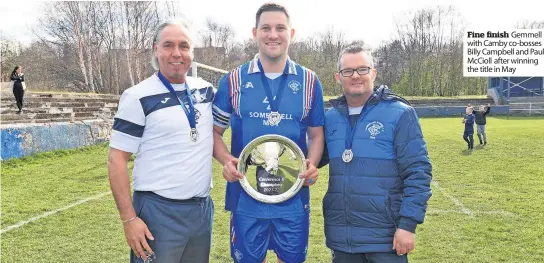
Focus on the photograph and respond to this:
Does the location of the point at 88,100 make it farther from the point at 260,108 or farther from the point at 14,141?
Answer: the point at 260,108

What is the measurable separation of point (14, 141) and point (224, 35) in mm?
39956

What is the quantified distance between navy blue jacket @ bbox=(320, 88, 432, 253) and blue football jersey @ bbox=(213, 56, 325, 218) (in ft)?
0.82

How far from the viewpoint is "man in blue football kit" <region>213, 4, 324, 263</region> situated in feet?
9.21

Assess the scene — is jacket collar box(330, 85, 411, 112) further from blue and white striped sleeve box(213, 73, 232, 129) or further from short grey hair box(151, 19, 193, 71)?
short grey hair box(151, 19, 193, 71)

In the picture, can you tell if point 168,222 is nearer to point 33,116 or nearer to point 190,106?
point 190,106

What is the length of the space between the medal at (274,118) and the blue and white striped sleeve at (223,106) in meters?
0.29

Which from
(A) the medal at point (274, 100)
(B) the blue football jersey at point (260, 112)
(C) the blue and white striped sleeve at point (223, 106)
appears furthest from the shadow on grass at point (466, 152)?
(C) the blue and white striped sleeve at point (223, 106)

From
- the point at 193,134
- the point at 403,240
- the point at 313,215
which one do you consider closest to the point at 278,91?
the point at 193,134

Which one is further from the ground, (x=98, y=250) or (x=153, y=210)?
(x=153, y=210)

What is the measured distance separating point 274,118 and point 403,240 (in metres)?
1.10

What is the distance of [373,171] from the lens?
282cm

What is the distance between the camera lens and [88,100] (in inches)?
940

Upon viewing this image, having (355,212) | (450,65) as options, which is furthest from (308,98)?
(450,65)

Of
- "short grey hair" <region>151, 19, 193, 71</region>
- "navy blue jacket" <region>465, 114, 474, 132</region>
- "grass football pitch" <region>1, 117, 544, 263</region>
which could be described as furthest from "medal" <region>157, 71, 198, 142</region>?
"navy blue jacket" <region>465, 114, 474, 132</region>
